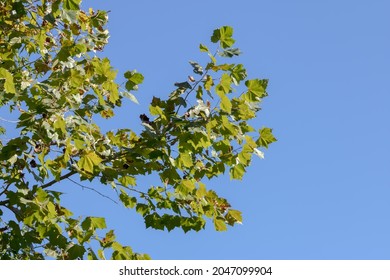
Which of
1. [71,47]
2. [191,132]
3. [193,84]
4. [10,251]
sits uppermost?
[71,47]

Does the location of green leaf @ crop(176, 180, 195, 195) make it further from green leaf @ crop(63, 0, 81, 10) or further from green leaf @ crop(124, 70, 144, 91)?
green leaf @ crop(63, 0, 81, 10)

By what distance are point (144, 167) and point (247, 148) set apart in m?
1.25

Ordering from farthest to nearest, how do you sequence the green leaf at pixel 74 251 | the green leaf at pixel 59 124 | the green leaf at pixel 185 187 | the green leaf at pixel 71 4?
1. the green leaf at pixel 185 187
2. the green leaf at pixel 74 251
3. the green leaf at pixel 71 4
4. the green leaf at pixel 59 124

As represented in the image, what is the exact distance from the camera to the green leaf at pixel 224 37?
8.37 m

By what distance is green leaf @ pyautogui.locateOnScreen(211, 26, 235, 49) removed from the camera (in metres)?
8.37

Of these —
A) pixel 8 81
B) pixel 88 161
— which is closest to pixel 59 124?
pixel 88 161

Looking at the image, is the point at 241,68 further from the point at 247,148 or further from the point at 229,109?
the point at 247,148

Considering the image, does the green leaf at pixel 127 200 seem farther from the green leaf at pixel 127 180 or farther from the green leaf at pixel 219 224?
the green leaf at pixel 219 224

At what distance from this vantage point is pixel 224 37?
27.5 ft

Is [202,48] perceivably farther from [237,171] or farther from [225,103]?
[237,171]

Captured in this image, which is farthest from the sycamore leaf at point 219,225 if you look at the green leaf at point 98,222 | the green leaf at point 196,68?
the green leaf at point 196,68

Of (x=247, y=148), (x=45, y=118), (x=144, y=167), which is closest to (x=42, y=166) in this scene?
(x=45, y=118)

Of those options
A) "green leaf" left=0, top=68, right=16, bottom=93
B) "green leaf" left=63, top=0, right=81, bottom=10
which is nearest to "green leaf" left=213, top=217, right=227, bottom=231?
"green leaf" left=0, top=68, right=16, bottom=93

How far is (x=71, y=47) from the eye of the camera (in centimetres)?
905
